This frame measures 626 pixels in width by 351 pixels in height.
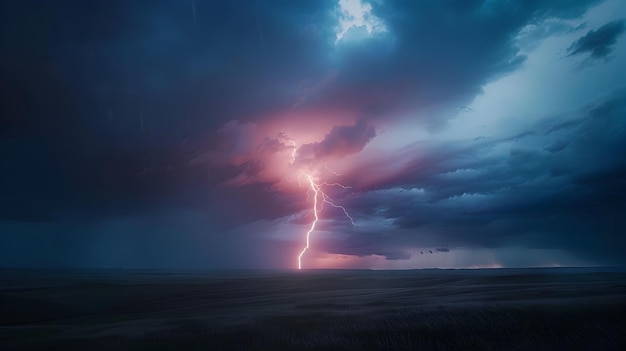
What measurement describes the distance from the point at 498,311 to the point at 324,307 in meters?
13.9

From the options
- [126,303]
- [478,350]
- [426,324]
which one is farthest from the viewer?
[126,303]

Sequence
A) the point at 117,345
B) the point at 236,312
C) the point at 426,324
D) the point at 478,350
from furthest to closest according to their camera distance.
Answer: the point at 236,312
the point at 426,324
the point at 117,345
the point at 478,350

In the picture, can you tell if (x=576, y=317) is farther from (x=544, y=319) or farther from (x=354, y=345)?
(x=354, y=345)

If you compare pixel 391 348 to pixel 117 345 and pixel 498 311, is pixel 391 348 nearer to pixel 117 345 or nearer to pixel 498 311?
pixel 498 311

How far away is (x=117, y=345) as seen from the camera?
81.4ft

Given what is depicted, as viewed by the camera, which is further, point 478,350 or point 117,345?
point 117,345

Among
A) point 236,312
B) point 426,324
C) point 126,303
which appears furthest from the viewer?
point 126,303

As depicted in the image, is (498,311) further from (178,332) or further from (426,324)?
(178,332)

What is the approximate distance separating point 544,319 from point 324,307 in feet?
54.6

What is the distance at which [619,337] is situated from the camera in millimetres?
23125

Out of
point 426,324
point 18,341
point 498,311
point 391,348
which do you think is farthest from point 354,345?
point 18,341

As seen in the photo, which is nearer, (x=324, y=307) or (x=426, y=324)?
(x=426, y=324)

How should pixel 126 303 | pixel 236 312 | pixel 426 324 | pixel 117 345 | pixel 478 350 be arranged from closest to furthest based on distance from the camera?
pixel 478 350, pixel 117 345, pixel 426 324, pixel 236 312, pixel 126 303

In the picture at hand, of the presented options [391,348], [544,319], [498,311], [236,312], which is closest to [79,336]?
[236,312]
